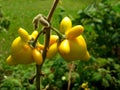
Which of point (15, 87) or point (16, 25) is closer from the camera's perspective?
point (15, 87)

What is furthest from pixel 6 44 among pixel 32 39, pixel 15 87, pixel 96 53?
pixel 32 39

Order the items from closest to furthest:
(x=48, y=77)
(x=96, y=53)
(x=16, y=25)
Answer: (x=48, y=77) < (x=96, y=53) < (x=16, y=25)

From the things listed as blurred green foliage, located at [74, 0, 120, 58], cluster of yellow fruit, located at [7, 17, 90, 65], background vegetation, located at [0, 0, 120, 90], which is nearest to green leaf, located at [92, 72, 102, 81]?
background vegetation, located at [0, 0, 120, 90]

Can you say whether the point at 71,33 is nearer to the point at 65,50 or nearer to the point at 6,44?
the point at 65,50

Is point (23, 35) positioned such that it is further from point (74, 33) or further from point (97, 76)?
point (97, 76)

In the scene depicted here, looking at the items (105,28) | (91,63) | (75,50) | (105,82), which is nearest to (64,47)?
(75,50)

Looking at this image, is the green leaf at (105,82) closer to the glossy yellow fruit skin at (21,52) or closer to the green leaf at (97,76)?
the green leaf at (97,76)

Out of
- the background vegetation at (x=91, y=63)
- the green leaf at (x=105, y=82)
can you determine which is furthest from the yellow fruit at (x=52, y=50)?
the green leaf at (x=105, y=82)

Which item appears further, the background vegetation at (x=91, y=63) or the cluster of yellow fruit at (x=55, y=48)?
the background vegetation at (x=91, y=63)

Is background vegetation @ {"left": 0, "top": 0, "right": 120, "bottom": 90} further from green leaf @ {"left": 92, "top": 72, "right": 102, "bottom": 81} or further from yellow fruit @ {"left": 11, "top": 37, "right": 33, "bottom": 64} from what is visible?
yellow fruit @ {"left": 11, "top": 37, "right": 33, "bottom": 64}

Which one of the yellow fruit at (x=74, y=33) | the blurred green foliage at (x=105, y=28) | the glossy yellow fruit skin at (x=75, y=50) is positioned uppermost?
the blurred green foliage at (x=105, y=28)
